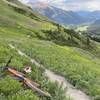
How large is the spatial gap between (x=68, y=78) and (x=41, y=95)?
591 inches

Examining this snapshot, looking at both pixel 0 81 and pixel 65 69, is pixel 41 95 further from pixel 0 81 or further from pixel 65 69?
pixel 65 69

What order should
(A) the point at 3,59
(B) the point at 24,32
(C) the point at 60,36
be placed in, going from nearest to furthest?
(A) the point at 3,59 → (B) the point at 24,32 → (C) the point at 60,36

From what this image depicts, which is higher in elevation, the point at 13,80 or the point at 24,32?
the point at 13,80

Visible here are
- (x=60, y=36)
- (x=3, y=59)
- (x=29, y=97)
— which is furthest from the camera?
(x=60, y=36)

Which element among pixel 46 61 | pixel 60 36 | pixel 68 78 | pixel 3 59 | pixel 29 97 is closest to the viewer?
pixel 29 97

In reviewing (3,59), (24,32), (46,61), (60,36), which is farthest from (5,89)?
(60,36)

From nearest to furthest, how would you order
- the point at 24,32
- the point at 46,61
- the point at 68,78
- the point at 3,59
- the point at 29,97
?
the point at 29,97, the point at 3,59, the point at 68,78, the point at 46,61, the point at 24,32

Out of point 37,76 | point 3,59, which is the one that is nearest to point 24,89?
point 37,76

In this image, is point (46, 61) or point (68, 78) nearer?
point (68, 78)

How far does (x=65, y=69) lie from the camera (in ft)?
125

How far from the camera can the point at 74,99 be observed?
2477cm

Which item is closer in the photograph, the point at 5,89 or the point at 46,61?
the point at 5,89

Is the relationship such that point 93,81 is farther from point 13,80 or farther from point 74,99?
point 13,80

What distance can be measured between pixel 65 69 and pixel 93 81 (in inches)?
181
